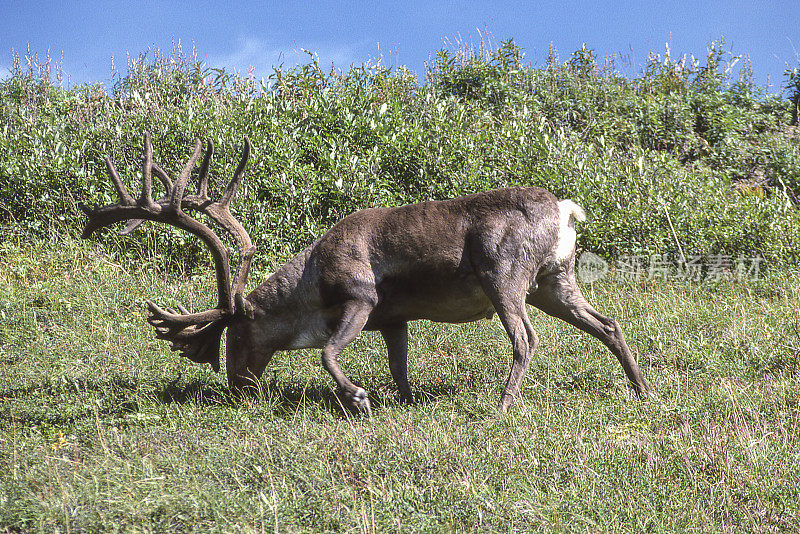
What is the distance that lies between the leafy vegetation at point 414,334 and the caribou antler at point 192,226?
481 mm

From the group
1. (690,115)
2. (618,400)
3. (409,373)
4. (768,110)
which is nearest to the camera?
(618,400)

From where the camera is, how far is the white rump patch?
6.06 meters

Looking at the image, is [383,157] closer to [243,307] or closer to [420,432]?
[243,307]

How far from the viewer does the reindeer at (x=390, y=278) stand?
5.90 m

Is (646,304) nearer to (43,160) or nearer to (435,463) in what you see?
(435,463)

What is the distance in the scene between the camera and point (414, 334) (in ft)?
26.6

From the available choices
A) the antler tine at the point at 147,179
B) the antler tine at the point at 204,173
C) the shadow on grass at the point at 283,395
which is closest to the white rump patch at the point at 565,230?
the shadow on grass at the point at 283,395

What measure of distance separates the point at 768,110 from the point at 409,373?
12900 millimetres

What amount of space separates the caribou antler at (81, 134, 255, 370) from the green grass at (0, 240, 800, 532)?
0.47m

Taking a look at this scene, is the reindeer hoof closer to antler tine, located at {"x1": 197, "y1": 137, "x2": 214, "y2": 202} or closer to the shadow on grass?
the shadow on grass

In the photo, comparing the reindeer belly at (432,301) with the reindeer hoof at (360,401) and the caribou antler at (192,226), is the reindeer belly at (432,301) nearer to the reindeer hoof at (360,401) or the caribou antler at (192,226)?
the reindeer hoof at (360,401)

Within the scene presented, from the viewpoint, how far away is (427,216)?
6086mm

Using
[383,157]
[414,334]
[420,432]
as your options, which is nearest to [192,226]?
[420,432]

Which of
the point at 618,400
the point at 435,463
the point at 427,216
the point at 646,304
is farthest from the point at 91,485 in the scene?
the point at 646,304
